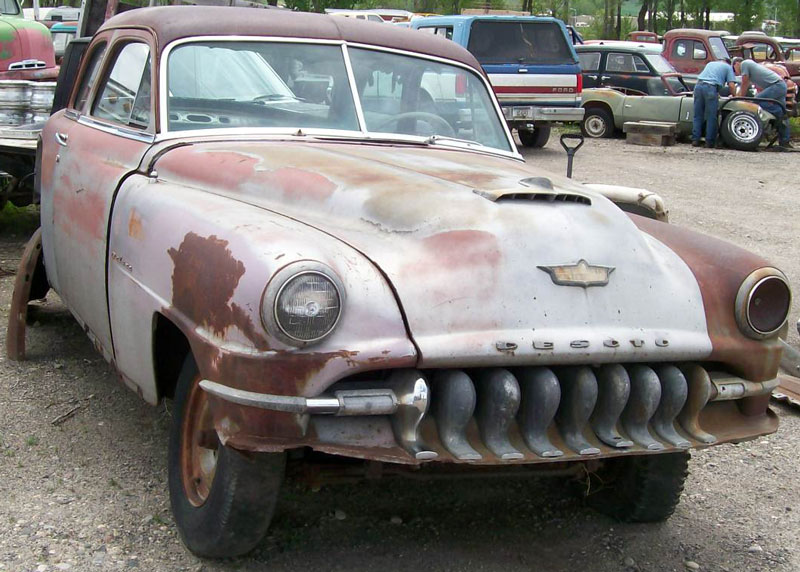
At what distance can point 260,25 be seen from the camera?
14.0 ft

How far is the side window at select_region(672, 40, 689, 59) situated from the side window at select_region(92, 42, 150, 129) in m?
20.1

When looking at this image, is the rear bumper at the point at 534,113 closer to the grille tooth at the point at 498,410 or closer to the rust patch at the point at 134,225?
the rust patch at the point at 134,225

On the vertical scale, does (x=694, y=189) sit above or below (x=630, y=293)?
below

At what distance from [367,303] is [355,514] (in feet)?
3.89

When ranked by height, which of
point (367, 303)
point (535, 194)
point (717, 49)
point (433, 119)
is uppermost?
point (717, 49)

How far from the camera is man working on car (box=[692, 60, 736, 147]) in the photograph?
16.2 meters

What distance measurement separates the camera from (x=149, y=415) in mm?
4430

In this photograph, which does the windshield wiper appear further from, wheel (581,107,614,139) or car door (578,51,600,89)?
car door (578,51,600,89)

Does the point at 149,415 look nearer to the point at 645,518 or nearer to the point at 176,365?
the point at 176,365

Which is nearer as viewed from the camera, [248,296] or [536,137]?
[248,296]

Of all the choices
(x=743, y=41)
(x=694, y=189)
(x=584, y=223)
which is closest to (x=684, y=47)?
(x=743, y=41)

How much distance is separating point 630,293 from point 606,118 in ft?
52.2

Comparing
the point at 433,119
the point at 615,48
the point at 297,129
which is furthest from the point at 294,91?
the point at 615,48

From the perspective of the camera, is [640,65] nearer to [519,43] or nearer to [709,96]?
[709,96]
